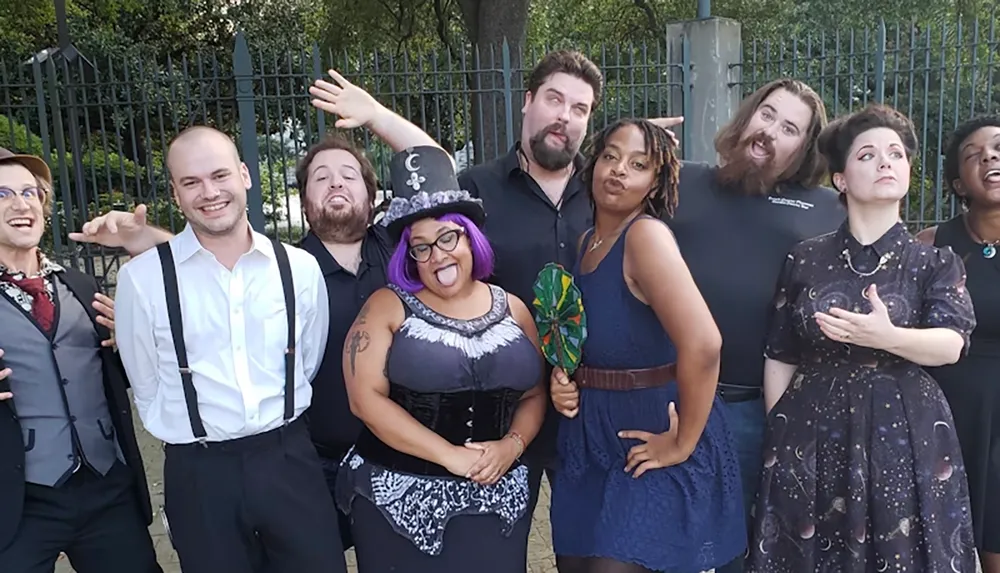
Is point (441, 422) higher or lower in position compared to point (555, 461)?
higher

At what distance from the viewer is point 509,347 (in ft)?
7.98

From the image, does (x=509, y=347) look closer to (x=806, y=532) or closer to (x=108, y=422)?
(x=806, y=532)

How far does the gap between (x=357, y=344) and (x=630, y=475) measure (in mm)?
918

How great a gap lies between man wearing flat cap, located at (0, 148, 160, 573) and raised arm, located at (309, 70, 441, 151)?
1.04 meters

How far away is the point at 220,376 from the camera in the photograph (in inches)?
96.7

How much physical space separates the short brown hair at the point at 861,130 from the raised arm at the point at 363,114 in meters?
1.40

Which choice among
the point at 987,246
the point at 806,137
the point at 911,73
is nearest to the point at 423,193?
the point at 806,137

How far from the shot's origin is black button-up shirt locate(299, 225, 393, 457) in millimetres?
2879

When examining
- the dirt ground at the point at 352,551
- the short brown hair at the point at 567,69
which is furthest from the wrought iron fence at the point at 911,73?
the dirt ground at the point at 352,551

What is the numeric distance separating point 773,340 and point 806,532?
62cm

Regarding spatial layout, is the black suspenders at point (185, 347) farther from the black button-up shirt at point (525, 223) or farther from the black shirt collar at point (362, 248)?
the black button-up shirt at point (525, 223)

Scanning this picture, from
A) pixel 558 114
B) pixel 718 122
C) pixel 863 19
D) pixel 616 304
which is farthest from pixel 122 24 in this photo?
pixel 616 304

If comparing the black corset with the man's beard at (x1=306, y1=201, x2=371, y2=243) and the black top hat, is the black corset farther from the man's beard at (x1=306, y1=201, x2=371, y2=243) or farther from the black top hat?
the man's beard at (x1=306, y1=201, x2=371, y2=243)

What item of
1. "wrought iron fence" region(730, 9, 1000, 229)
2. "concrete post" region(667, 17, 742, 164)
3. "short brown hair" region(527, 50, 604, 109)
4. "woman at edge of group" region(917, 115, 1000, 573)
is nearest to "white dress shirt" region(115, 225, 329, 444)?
"short brown hair" region(527, 50, 604, 109)
